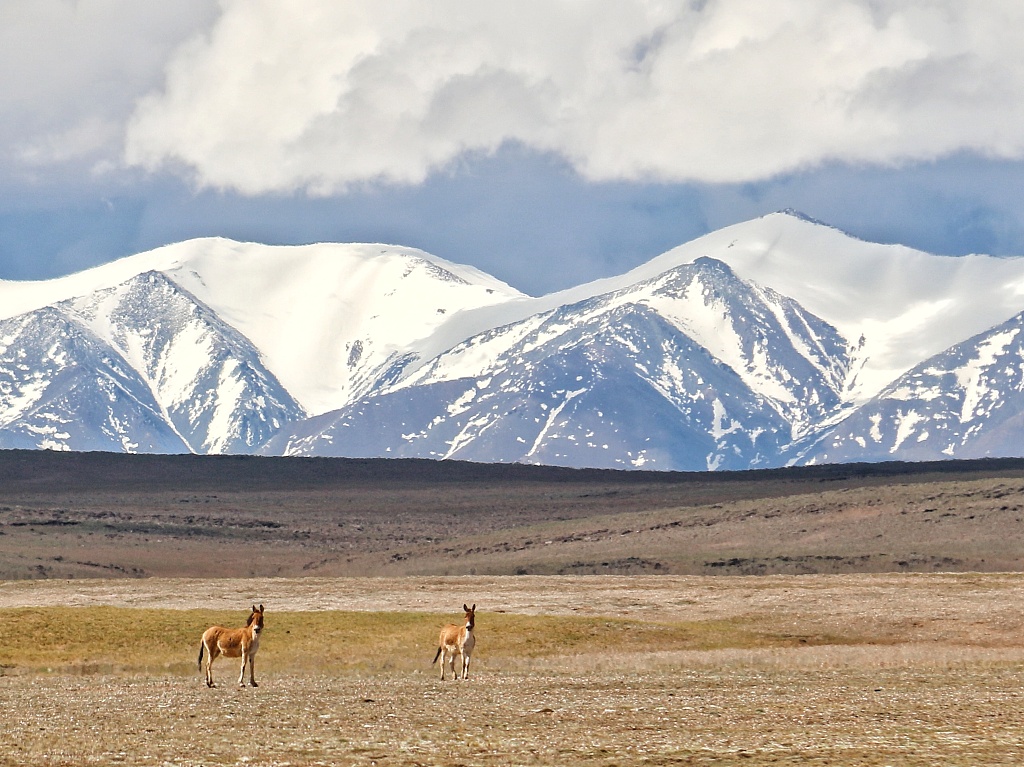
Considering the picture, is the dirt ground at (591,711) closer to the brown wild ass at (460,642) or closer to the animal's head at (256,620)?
the brown wild ass at (460,642)

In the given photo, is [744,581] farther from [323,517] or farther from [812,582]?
[323,517]

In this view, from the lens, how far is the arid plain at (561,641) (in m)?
29.4

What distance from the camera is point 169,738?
29.8m

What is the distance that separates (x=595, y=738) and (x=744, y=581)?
66027mm

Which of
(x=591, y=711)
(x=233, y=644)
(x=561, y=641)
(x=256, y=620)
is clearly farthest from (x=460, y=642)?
(x=561, y=641)

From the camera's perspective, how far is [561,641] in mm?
57562

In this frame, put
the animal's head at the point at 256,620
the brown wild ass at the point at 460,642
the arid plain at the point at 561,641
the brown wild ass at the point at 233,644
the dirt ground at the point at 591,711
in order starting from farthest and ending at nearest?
Result: the brown wild ass at the point at 460,642 → the brown wild ass at the point at 233,644 → the animal's head at the point at 256,620 → the arid plain at the point at 561,641 → the dirt ground at the point at 591,711

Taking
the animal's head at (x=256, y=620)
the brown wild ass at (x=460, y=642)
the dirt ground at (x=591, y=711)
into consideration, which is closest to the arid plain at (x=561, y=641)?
the dirt ground at (x=591, y=711)

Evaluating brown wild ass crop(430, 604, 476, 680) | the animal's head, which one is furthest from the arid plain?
the animal's head

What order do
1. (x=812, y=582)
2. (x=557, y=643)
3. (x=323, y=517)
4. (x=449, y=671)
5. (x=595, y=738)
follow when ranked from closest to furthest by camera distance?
(x=595, y=738) < (x=449, y=671) < (x=557, y=643) < (x=812, y=582) < (x=323, y=517)

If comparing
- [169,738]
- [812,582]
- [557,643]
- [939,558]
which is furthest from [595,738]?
[939,558]

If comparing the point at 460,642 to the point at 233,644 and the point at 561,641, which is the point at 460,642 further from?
the point at 561,641

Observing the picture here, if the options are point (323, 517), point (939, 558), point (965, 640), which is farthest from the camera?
point (323, 517)

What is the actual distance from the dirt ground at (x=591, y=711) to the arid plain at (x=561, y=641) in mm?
120
